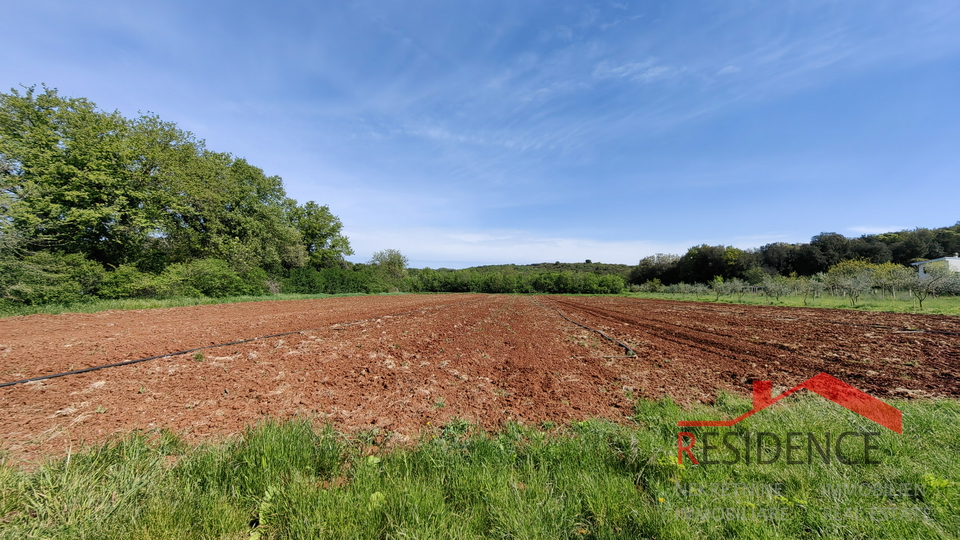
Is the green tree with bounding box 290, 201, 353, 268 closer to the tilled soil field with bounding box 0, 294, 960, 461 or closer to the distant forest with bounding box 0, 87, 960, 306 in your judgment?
the distant forest with bounding box 0, 87, 960, 306

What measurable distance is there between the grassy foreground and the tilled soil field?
2.19ft

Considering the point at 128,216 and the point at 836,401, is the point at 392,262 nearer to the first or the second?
the point at 128,216

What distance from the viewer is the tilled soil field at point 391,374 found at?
3.81 m

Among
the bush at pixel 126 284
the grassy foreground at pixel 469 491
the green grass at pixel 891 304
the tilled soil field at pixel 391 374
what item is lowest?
the green grass at pixel 891 304

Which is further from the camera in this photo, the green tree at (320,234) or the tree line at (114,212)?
the green tree at (320,234)

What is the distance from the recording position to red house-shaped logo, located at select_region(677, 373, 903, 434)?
3.36 meters

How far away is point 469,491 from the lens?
7.67ft

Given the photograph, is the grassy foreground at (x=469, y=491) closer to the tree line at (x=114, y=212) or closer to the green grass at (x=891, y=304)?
the tree line at (x=114, y=212)

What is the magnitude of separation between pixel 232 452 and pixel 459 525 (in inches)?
86.6

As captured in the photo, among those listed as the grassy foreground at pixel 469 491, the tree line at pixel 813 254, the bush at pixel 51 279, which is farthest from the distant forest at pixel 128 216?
the tree line at pixel 813 254

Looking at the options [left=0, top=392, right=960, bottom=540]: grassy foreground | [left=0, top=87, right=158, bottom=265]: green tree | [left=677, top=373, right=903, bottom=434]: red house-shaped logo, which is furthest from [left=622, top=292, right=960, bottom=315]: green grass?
[left=0, top=87, right=158, bottom=265]: green tree

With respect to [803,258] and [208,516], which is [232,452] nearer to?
[208,516]

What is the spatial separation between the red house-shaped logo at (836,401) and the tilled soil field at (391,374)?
0.32m

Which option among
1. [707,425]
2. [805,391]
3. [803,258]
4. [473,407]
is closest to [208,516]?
[473,407]
